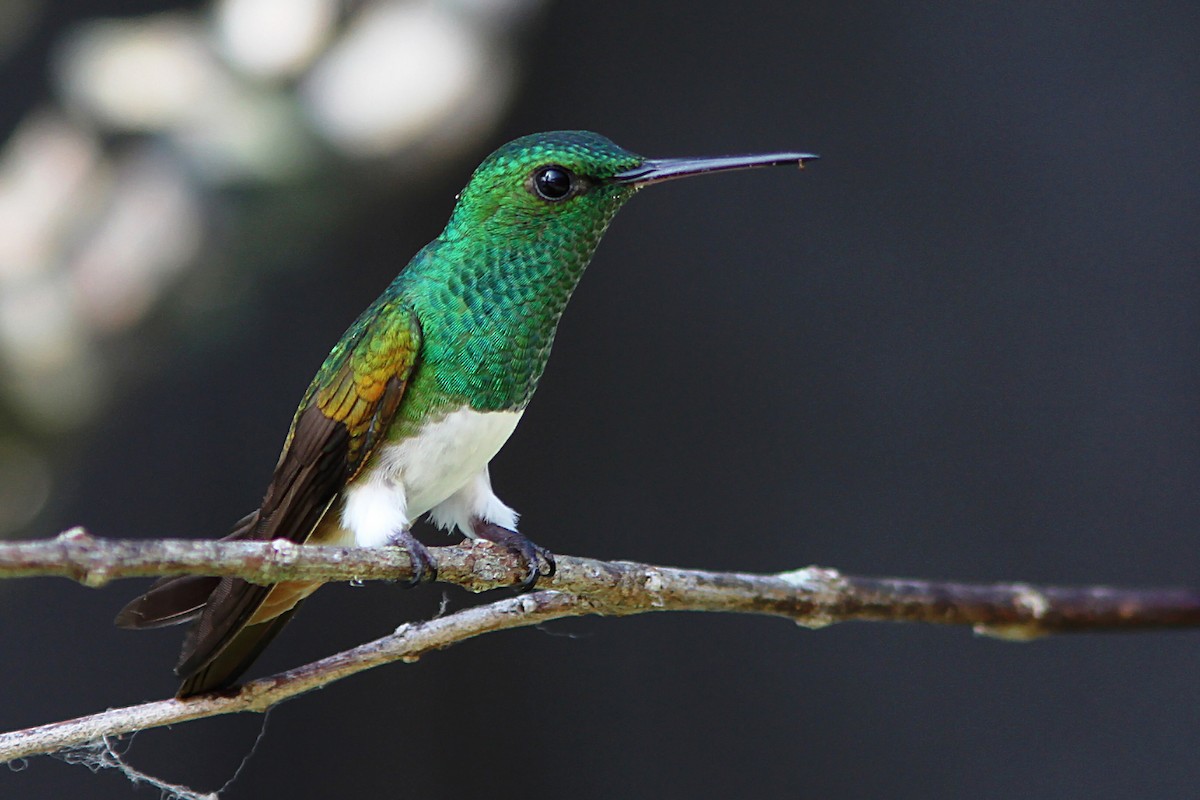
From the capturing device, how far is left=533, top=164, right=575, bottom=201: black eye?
113 centimetres

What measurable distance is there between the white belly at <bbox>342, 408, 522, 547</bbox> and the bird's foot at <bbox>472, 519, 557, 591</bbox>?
0.10m

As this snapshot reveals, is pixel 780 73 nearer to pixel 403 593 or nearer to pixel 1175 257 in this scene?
pixel 1175 257

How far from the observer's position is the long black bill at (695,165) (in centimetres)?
→ 101

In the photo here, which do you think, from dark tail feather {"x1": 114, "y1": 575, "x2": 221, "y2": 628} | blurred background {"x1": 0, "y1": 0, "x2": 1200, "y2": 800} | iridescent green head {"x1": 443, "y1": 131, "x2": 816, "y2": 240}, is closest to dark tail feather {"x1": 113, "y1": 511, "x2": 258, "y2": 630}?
dark tail feather {"x1": 114, "y1": 575, "x2": 221, "y2": 628}

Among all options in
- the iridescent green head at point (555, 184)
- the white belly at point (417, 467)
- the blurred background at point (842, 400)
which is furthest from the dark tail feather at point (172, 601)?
the blurred background at point (842, 400)

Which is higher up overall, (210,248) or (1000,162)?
(1000,162)

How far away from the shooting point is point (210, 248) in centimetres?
185

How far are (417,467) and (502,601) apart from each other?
0.52ft

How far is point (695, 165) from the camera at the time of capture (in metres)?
1.05

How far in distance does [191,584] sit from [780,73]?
5.82 feet

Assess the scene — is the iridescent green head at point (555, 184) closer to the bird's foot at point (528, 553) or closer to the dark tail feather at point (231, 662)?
the bird's foot at point (528, 553)

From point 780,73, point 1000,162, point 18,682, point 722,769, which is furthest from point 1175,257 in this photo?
point 18,682

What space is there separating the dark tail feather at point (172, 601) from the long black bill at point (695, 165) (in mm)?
536

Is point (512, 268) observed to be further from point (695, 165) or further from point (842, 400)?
point (842, 400)
